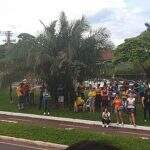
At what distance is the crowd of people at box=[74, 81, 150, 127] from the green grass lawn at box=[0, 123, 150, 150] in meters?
3.88

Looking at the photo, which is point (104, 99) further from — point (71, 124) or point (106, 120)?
point (106, 120)

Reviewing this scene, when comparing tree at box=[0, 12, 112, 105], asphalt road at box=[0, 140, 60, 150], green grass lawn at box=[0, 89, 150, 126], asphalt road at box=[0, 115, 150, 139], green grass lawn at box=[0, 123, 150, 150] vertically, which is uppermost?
tree at box=[0, 12, 112, 105]

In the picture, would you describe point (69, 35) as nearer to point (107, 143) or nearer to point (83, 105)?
point (83, 105)

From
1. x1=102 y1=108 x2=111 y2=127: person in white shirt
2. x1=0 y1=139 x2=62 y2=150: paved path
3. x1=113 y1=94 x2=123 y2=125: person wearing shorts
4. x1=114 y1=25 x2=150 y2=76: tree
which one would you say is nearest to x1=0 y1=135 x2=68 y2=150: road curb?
x1=0 y1=139 x2=62 y2=150: paved path

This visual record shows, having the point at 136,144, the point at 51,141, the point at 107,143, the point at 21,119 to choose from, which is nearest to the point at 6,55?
the point at 21,119

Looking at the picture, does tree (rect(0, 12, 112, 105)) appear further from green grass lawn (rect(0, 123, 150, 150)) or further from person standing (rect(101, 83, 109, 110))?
green grass lawn (rect(0, 123, 150, 150))

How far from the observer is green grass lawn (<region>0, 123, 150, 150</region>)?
16.2 metres

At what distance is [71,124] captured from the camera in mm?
23656

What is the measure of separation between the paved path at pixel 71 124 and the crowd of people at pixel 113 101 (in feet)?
2.00

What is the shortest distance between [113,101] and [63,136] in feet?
25.4

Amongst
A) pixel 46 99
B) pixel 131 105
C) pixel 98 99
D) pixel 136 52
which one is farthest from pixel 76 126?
pixel 136 52

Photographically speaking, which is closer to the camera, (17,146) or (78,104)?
(17,146)

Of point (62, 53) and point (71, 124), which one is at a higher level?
point (62, 53)

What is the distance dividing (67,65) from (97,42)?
Result: 3.00 meters
